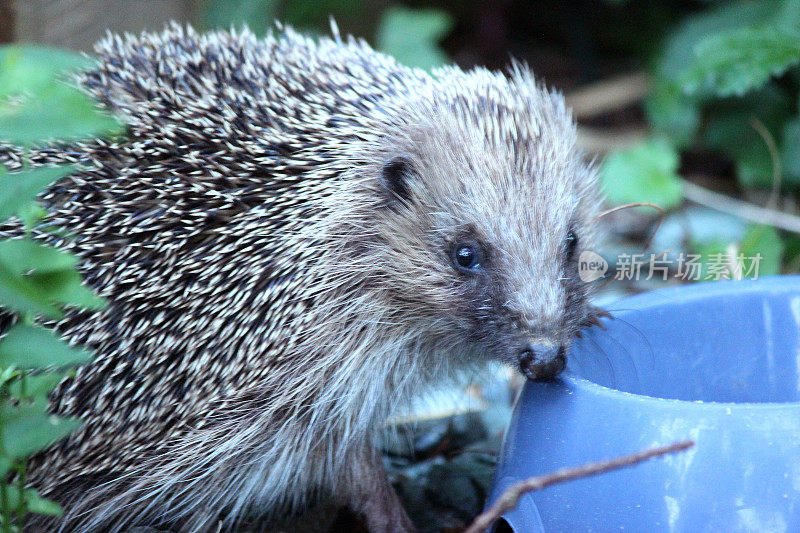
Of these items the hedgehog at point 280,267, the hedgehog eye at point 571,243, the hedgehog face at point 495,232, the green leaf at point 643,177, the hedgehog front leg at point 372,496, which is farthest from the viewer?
the green leaf at point 643,177

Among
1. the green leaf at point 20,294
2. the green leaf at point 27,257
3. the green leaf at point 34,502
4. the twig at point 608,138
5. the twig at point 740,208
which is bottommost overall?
the green leaf at point 34,502

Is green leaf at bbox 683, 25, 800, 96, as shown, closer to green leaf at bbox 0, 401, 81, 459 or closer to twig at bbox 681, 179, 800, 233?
twig at bbox 681, 179, 800, 233

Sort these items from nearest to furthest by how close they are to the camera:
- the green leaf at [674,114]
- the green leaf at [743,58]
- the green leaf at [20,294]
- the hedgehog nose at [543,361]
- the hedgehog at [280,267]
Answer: the green leaf at [20,294]
the hedgehog nose at [543,361]
the hedgehog at [280,267]
the green leaf at [743,58]
the green leaf at [674,114]

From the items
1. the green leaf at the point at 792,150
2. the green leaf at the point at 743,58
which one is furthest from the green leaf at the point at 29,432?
the green leaf at the point at 792,150

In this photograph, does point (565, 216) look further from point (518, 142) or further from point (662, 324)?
point (662, 324)

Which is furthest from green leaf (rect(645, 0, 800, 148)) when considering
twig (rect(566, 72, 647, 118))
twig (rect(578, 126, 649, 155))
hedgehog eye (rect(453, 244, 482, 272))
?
hedgehog eye (rect(453, 244, 482, 272))

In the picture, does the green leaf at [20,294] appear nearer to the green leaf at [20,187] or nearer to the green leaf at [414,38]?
the green leaf at [20,187]

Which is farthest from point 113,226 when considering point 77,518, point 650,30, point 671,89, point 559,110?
point 650,30
